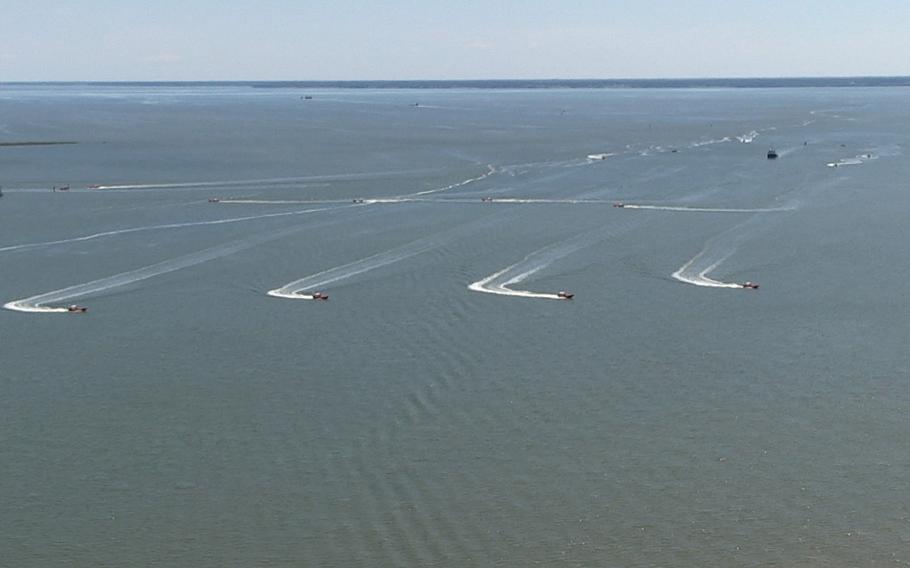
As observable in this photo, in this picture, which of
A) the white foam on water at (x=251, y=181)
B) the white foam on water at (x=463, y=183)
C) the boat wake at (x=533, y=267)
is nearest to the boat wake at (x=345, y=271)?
the boat wake at (x=533, y=267)

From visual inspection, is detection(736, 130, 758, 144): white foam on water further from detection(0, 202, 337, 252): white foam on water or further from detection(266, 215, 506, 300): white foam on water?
detection(266, 215, 506, 300): white foam on water

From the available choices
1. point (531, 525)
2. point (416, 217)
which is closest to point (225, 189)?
point (416, 217)

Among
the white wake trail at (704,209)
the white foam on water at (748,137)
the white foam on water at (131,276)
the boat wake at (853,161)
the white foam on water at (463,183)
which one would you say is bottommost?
the white foam on water at (748,137)

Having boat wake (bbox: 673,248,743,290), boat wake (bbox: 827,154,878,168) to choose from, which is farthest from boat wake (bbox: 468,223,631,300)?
boat wake (bbox: 827,154,878,168)

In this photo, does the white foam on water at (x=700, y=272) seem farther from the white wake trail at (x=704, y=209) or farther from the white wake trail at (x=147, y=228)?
the white wake trail at (x=147, y=228)

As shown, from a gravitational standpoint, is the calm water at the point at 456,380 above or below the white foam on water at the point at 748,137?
above

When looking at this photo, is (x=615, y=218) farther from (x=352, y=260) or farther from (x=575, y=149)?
(x=575, y=149)
